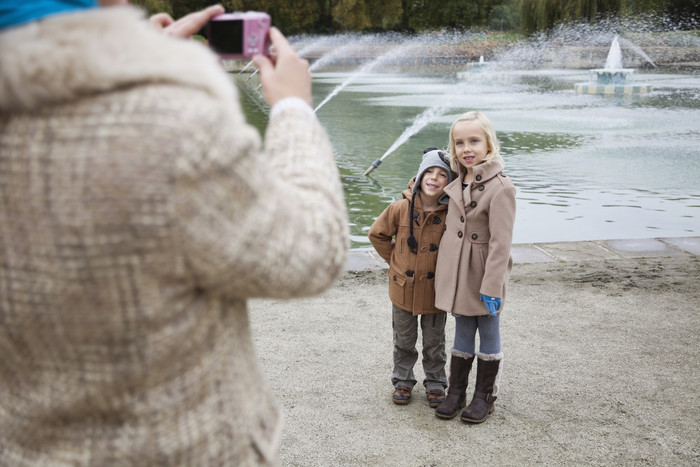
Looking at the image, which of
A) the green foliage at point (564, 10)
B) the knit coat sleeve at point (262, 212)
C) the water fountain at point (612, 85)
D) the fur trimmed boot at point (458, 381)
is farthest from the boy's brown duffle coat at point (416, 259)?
the green foliage at point (564, 10)

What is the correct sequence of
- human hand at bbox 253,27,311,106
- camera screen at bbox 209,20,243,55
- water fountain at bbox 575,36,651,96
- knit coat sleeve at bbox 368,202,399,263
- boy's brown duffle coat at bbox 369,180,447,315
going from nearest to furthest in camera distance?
human hand at bbox 253,27,311,106 < camera screen at bbox 209,20,243,55 < boy's brown duffle coat at bbox 369,180,447,315 < knit coat sleeve at bbox 368,202,399,263 < water fountain at bbox 575,36,651,96

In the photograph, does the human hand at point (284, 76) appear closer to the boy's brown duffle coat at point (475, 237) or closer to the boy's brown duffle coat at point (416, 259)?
the boy's brown duffle coat at point (475, 237)

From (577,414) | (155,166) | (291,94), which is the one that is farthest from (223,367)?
(577,414)

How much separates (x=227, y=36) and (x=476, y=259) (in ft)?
8.20

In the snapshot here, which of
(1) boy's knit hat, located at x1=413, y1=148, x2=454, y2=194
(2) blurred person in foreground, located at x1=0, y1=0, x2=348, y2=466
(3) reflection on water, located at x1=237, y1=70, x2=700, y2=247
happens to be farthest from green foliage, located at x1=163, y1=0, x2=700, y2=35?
(2) blurred person in foreground, located at x1=0, y1=0, x2=348, y2=466

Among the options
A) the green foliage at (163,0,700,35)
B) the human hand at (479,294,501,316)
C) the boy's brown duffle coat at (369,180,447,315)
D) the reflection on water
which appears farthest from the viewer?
the green foliage at (163,0,700,35)

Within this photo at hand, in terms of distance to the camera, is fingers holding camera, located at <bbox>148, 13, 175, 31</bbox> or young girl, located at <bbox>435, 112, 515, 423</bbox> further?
young girl, located at <bbox>435, 112, 515, 423</bbox>

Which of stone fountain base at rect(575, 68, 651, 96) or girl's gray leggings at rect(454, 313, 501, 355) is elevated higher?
stone fountain base at rect(575, 68, 651, 96)

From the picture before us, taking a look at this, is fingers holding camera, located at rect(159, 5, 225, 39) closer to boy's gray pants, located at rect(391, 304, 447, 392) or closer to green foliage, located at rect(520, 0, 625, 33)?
boy's gray pants, located at rect(391, 304, 447, 392)

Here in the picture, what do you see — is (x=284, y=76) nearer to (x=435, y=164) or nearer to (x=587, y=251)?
(x=435, y=164)

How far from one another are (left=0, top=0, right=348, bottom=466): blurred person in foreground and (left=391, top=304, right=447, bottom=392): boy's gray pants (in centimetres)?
283

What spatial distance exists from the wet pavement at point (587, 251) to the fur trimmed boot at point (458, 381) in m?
2.16

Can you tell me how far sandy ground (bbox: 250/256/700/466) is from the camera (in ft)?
11.2

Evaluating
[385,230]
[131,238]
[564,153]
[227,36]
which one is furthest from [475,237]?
[564,153]
